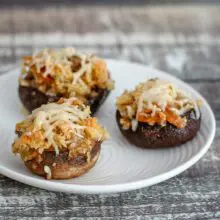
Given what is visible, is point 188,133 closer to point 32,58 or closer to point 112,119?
point 112,119

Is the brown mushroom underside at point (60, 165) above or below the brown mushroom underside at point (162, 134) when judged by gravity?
below

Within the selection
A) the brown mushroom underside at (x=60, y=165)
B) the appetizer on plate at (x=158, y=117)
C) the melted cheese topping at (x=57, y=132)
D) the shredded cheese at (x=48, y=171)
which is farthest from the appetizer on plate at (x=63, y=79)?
the shredded cheese at (x=48, y=171)

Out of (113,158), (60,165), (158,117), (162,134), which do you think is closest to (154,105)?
(158,117)

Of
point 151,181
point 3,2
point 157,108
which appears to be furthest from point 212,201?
point 3,2

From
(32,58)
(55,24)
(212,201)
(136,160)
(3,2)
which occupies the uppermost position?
(3,2)

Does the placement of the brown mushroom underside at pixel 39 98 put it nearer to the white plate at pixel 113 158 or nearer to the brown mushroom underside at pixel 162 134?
the white plate at pixel 113 158

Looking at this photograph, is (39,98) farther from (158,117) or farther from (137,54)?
(137,54)

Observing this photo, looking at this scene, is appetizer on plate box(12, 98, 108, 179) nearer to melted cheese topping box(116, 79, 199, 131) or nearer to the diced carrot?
melted cheese topping box(116, 79, 199, 131)
